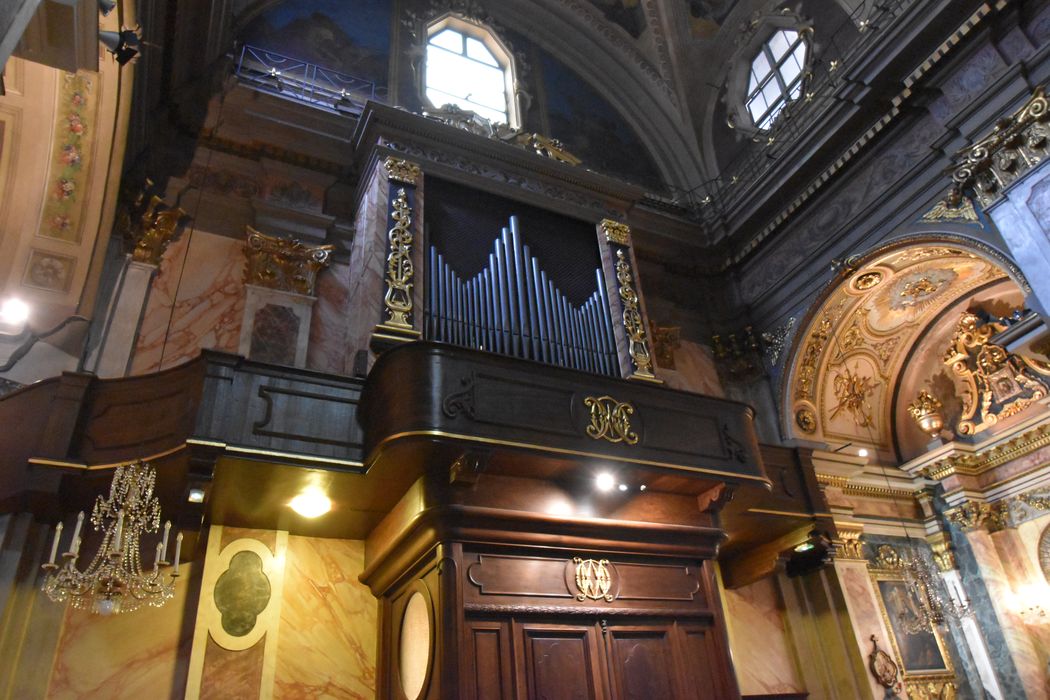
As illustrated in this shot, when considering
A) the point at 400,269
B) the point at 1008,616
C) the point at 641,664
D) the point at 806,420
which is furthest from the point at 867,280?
the point at 400,269

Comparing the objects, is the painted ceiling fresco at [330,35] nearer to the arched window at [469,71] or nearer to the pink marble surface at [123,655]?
the arched window at [469,71]

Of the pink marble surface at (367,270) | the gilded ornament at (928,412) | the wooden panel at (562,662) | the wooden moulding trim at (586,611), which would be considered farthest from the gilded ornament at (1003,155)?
the pink marble surface at (367,270)

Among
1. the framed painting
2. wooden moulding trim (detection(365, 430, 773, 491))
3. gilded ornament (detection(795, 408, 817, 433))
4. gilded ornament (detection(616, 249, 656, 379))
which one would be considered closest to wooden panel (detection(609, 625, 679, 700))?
wooden moulding trim (detection(365, 430, 773, 491))

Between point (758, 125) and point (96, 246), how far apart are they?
8347 mm

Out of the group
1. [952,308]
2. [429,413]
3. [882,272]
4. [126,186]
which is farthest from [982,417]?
[126,186]

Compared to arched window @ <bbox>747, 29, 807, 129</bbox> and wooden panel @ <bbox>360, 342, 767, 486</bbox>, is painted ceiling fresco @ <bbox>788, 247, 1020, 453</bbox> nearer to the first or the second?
arched window @ <bbox>747, 29, 807, 129</bbox>

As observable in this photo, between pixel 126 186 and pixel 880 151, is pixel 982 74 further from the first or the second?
pixel 126 186

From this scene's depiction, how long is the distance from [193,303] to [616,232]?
4.28 m

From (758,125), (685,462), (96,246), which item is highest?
(758,125)

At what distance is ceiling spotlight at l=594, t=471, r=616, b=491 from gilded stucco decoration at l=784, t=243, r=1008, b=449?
408 cm

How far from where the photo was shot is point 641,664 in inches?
225

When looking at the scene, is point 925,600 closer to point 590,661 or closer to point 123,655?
point 590,661

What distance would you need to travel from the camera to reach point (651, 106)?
12.1m

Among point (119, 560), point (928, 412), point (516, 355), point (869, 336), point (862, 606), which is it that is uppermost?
point (869, 336)
